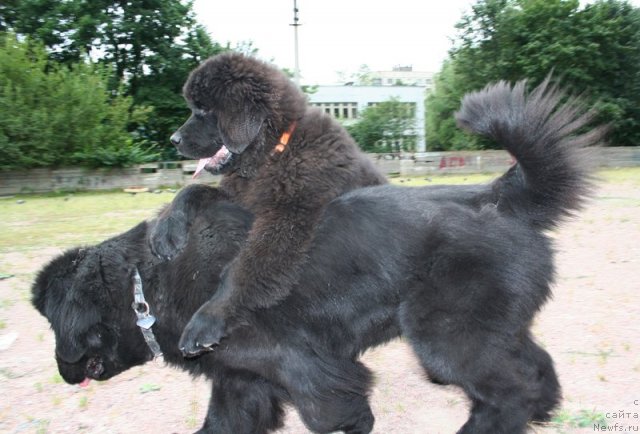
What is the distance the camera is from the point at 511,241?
3.03 meters

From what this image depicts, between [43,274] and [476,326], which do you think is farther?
[43,274]

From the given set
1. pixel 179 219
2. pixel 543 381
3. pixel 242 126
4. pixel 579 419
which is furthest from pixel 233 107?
pixel 579 419

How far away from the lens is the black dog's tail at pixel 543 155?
314 cm

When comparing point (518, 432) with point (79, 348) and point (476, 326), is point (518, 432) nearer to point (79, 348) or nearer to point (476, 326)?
point (476, 326)

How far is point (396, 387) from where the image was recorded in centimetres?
406

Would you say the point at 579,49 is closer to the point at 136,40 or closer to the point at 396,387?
Result: the point at 136,40

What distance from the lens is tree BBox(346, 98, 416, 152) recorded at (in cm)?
2683

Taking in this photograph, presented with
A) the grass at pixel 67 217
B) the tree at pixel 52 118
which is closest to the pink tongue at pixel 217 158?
the grass at pixel 67 217

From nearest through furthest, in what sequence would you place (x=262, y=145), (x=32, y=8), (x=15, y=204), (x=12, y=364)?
(x=262, y=145) < (x=12, y=364) < (x=15, y=204) < (x=32, y=8)

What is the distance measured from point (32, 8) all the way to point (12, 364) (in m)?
29.6

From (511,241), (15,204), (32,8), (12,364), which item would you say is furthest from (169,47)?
(511,241)

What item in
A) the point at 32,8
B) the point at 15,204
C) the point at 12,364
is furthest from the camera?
the point at 32,8

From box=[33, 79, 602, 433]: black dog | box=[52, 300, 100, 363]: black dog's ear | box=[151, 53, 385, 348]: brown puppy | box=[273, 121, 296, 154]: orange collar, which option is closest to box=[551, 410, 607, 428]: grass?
box=[33, 79, 602, 433]: black dog

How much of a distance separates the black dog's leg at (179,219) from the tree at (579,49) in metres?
26.9
